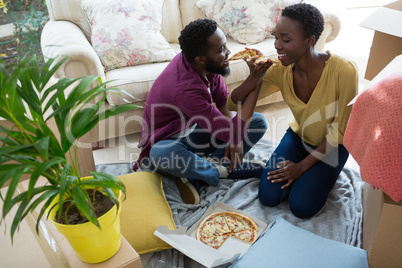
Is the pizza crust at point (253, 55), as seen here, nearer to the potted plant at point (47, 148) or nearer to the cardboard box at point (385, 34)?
the cardboard box at point (385, 34)

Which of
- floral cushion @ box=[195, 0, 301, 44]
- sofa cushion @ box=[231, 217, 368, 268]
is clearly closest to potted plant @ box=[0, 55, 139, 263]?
sofa cushion @ box=[231, 217, 368, 268]

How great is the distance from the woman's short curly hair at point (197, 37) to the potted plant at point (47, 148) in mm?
776

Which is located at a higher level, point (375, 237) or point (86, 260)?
point (86, 260)

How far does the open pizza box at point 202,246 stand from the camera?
4.46ft

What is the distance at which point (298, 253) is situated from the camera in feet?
4.38

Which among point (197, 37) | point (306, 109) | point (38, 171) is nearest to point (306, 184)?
point (306, 109)

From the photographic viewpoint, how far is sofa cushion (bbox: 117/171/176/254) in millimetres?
1454

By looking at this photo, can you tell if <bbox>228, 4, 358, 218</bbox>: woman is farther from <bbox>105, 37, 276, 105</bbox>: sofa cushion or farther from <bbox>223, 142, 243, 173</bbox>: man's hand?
<bbox>105, 37, 276, 105</bbox>: sofa cushion

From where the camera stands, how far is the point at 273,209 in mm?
1735

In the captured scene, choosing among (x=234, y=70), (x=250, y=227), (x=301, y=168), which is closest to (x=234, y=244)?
(x=250, y=227)

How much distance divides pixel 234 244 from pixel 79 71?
1.21 metres

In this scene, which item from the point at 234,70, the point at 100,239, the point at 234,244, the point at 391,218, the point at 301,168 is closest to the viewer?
the point at 100,239

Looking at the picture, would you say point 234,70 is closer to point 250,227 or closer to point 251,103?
point 251,103

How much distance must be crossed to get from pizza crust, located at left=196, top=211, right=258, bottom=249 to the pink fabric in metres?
0.59
